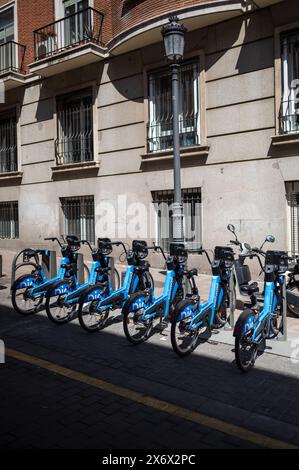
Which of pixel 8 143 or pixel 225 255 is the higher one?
pixel 8 143

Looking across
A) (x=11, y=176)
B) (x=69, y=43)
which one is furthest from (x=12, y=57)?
(x=11, y=176)

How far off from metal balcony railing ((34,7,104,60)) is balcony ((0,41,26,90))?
2.84ft

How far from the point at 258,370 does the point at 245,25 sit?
8160 mm

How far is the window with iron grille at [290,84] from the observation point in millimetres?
9523

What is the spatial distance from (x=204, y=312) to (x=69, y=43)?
11.8 m

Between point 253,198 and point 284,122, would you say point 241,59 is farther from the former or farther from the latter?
point 253,198

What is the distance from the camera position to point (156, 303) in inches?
226

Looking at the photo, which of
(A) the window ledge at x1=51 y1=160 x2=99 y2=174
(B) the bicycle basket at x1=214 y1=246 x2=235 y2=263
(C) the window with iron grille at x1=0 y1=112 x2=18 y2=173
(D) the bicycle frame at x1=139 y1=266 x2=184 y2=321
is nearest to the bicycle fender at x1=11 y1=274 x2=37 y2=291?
(D) the bicycle frame at x1=139 y1=266 x2=184 y2=321

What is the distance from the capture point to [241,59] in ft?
33.1

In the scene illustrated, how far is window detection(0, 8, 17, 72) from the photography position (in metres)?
16.0

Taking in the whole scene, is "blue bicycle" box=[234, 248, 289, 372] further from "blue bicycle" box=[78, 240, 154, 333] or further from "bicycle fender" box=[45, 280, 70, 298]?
"bicycle fender" box=[45, 280, 70, 298]

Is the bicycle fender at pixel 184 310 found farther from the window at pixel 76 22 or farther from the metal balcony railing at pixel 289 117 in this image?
the window at pixel 76 22

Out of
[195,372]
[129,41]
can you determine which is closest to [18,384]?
[195,372]

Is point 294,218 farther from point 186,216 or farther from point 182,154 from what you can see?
point 182,154
